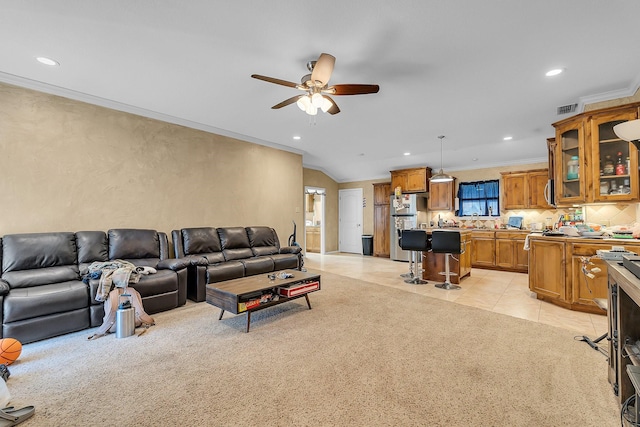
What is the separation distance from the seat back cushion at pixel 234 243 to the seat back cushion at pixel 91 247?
160 cm

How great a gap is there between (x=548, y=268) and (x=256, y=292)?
386cm

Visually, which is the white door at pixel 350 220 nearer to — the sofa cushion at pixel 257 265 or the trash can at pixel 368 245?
the trash can at pixel 368 245

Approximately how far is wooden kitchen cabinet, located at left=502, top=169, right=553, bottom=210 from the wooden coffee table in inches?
213

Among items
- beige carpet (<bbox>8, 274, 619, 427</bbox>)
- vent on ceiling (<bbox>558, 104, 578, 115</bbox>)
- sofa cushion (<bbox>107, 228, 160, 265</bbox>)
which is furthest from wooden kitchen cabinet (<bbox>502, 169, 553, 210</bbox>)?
sofa cushion (<bbox>107, 228, 160, 265</bbox>)

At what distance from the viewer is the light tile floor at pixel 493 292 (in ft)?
10.4

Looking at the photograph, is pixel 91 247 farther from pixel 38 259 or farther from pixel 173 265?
pixel 173 265

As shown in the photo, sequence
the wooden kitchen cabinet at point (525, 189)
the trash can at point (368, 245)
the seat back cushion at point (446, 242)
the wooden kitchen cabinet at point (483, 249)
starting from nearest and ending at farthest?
the seat back cushion at point (446, 242) < the wooden kitchen cabinet at point (525, 189) < the wooden kitchen cabinet at point (483, 249) < the trash can at point (368, 245)

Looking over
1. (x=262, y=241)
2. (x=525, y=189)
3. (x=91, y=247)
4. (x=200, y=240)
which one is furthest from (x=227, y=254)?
(x=525, y=189)

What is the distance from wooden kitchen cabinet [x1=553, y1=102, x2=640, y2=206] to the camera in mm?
3336

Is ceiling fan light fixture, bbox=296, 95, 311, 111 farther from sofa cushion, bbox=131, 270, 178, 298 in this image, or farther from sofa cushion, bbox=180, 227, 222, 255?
sofa cushion, bbox=180, 227, 222, 255

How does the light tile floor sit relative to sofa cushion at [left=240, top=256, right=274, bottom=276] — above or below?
below

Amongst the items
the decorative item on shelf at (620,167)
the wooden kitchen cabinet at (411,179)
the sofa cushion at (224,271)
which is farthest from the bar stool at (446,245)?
the sofa cushion at (224,271)

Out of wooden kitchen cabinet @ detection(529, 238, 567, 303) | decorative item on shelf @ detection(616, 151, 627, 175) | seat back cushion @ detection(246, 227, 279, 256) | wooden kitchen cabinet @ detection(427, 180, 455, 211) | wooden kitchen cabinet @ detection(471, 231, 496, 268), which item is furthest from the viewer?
wooden kitchen cabinet @ detection(427, 180, 455, 211)

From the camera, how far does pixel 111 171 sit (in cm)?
396
